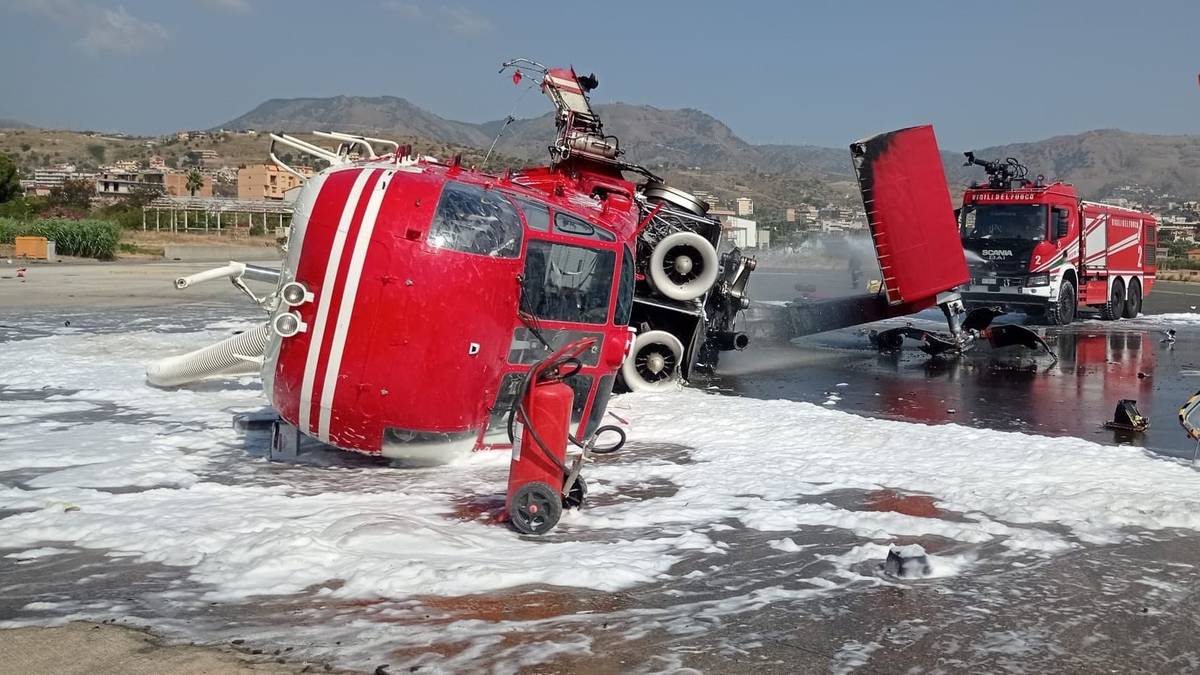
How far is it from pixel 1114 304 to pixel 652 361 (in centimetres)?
1819

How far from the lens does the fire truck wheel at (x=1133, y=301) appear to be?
86.9ft

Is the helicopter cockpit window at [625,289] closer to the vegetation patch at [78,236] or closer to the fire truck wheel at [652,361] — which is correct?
the fire truck wheel at [652,361]

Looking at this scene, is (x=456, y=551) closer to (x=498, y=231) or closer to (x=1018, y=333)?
(x=498, y=231)

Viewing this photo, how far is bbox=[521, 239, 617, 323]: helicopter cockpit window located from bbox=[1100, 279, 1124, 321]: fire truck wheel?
827 inches

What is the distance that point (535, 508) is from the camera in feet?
21.2

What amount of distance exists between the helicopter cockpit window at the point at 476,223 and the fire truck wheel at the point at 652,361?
498cm

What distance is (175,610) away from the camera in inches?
200

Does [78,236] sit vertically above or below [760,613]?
above

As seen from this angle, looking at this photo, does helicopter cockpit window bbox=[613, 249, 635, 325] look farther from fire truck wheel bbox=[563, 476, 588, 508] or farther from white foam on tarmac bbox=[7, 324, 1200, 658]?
fire truck wheel bbox=[563, 476, 588, 508]

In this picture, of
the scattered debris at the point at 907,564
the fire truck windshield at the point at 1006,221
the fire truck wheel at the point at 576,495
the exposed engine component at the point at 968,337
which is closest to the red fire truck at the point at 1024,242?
the fire truck windshield at the point at 1006,221

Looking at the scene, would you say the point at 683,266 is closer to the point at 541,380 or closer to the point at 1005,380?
the point at 541,380

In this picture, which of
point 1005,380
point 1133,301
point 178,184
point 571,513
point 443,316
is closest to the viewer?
point 571,513

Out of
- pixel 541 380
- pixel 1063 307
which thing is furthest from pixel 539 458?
pixel 1063 307

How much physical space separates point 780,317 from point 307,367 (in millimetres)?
12438
